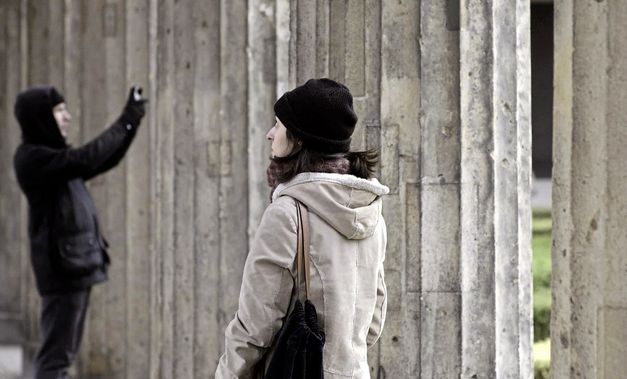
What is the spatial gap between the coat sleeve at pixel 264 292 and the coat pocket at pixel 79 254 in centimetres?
289

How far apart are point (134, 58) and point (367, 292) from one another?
18.2ft

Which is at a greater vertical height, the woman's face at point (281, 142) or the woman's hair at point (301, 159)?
the woman's face at point (281, 142)

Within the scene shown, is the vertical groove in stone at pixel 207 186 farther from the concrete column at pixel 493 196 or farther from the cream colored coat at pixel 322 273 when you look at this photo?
the cream colored coat at pixel 322 273

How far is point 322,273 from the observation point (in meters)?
3.44

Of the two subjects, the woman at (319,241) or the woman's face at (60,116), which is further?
the woman's face at (60,116)

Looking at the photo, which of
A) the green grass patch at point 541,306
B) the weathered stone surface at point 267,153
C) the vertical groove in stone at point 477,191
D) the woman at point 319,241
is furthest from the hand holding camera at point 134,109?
the woman at point 319,241

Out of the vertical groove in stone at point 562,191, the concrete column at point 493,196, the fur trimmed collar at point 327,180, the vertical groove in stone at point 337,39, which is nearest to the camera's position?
the fur trimmed collar at point 327,180

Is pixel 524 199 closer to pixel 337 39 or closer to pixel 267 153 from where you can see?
pixel 337 39

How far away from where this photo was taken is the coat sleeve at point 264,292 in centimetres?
337

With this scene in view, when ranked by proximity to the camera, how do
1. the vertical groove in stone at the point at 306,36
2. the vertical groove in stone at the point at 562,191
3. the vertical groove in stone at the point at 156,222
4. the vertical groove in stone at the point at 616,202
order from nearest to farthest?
the vertical groove in stone at the point at 616,202 < the vertical groove in stone at the point at 562,191 < the vertical groove in stone at the point at 306,36 < the vertical groove in stone at the point at 156,222

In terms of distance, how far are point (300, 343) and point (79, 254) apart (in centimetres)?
304

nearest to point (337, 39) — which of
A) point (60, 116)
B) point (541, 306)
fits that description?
point (60, 116)

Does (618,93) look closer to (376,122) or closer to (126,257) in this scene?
(376,122)

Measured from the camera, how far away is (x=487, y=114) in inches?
197
